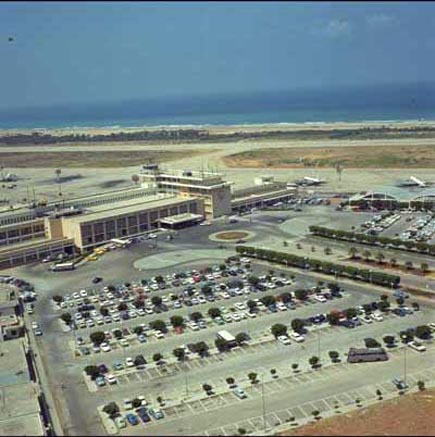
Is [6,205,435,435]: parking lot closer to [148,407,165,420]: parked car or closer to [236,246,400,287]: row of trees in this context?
[148,407,165,420]: parked car

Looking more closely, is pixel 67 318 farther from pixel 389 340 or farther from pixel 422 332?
pixel 422 332

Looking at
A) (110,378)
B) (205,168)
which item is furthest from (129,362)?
(205,168)

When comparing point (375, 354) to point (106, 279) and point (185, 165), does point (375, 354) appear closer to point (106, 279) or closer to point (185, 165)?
point (106, 279)

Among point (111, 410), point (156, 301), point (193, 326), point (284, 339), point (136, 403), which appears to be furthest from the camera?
point (156, 301)

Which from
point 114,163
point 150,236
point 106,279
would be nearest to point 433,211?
point 150,236

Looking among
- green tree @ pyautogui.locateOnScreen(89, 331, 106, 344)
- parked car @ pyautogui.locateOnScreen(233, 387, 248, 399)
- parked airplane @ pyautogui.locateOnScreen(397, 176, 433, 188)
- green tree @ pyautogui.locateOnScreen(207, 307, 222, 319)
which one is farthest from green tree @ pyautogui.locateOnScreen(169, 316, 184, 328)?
parked airplane @ pyautogui.locateOnScreen(397, 176, 433, 188)

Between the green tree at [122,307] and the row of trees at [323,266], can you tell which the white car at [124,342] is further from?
the row of trees at [323,266]
